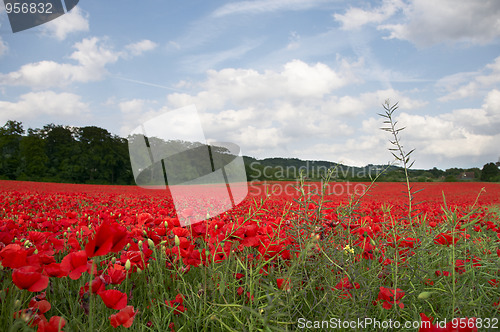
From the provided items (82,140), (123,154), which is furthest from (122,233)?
(82,140)

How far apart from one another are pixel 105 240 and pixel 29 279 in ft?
1.50

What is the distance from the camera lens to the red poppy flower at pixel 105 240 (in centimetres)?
105

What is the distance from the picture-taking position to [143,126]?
3.31 meters

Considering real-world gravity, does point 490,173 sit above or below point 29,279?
below

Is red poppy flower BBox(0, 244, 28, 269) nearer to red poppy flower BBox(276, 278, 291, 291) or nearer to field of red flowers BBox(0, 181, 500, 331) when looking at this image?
field of red flowers BBox(0, 181, 500, 331)

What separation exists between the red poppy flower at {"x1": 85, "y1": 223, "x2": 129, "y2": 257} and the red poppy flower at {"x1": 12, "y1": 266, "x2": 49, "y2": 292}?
34 centimetres

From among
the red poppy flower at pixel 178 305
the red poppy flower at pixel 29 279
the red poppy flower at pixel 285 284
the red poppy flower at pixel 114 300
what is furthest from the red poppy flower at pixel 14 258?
the red poppy flower at pixel 285 284

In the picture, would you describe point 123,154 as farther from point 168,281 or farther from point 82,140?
point 168,281

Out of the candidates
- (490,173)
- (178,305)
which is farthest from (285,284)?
(490,173)

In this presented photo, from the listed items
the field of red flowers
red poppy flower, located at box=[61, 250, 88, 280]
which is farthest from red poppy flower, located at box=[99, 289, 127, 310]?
red poppy flower, located at box=[61, 250, 88, 280]

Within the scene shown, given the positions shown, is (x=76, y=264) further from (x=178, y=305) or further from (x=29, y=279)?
(x=178, y=305)

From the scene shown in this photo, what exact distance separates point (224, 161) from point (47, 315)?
284 centimetres

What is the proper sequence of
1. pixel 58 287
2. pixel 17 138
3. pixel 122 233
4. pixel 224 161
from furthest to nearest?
pixel 17 138
pixel 224 161
pixel 58 287
pixel 122 233

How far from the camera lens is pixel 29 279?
48.7 inches
